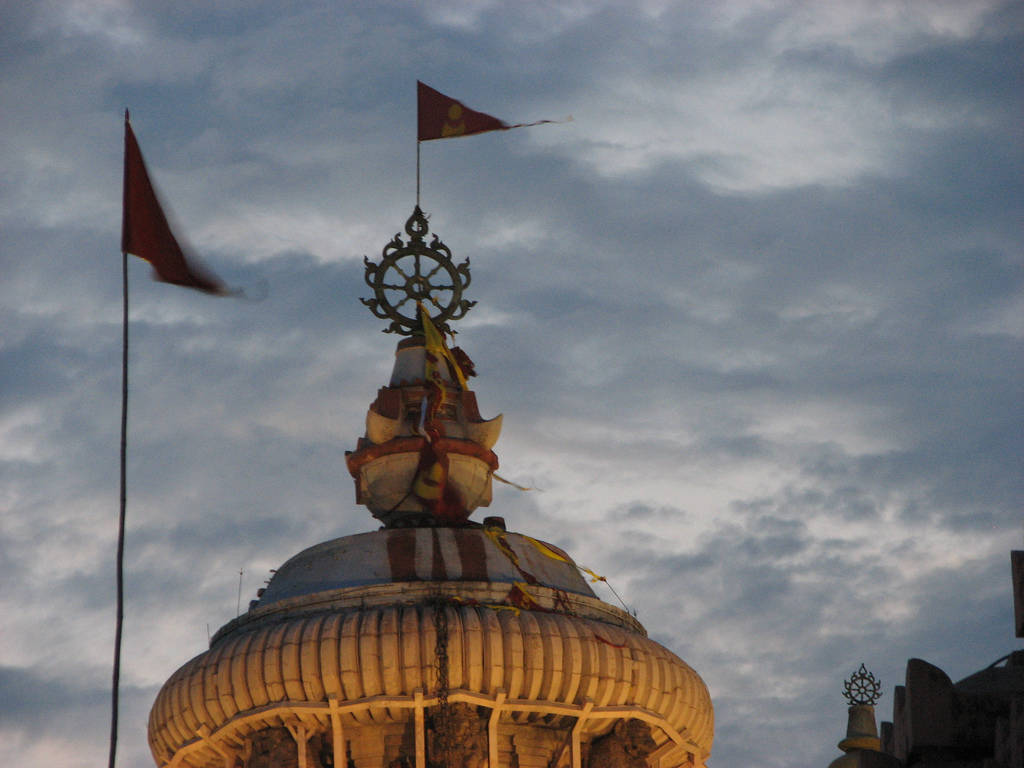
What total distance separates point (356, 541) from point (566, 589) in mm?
4941

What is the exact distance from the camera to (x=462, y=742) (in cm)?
4531

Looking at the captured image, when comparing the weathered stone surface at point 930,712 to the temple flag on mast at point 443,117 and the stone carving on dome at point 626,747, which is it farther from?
the temple flag on mast at point 443,117

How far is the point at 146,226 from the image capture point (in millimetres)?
38094

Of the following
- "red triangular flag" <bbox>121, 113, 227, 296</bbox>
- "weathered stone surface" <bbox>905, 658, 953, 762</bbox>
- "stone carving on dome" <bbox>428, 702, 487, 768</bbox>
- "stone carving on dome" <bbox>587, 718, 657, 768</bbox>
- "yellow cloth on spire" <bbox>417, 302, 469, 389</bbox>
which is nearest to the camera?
"weathered stone surface" <bbox>905, 658, 953, 762</bbox>

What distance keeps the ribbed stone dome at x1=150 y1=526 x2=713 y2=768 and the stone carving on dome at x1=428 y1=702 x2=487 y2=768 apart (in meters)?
0.24

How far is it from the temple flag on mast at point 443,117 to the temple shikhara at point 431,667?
9563 mm

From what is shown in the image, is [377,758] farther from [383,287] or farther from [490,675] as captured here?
[383,287]

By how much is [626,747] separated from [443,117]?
61.4ft

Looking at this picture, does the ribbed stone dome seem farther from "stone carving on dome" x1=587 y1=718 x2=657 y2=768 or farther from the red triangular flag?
the red triangular flag

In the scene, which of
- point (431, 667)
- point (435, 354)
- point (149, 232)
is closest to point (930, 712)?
point (149, 232)

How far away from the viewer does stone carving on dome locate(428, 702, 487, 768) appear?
45125 mm

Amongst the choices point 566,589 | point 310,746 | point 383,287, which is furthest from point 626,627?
point 383,287

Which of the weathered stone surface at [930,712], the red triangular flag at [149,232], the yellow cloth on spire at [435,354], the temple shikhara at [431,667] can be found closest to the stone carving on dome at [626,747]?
the temple shikhara at [431,667]

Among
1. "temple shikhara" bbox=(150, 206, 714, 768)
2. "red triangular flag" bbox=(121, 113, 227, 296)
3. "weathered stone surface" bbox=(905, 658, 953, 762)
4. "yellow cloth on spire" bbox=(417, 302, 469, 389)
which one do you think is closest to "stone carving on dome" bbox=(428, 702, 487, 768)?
"temple shikhara" bbox=(150, 206, 714, 768)
